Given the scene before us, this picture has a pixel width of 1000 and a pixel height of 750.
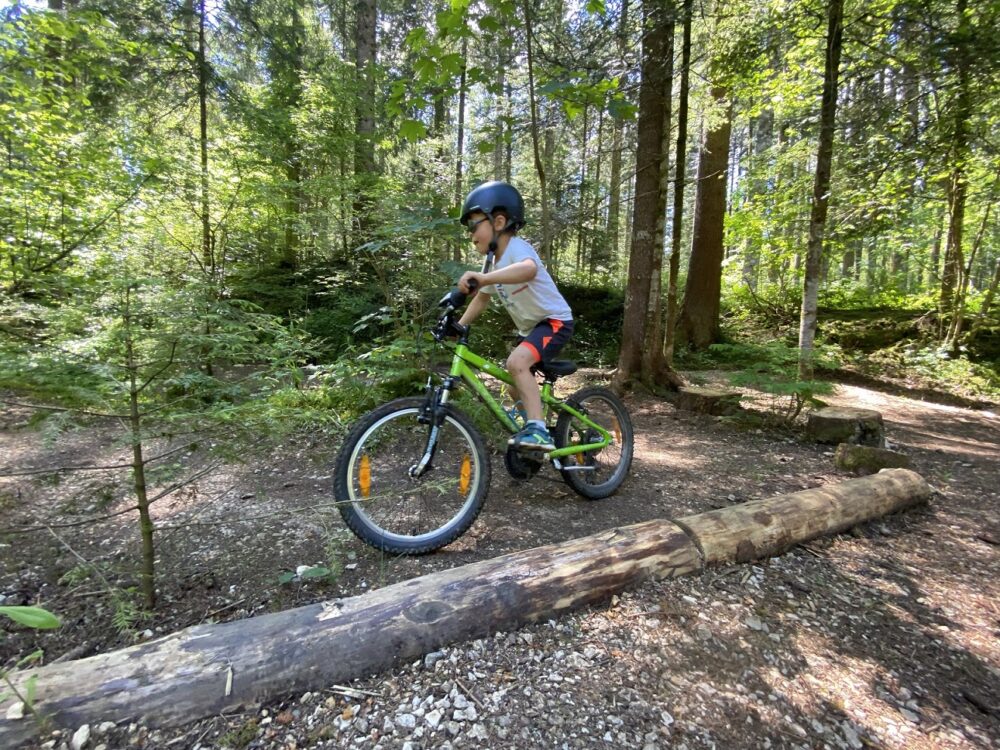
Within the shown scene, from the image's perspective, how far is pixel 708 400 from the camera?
6.18 m

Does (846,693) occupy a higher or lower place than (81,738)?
lower

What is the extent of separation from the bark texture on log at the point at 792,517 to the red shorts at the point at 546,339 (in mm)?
1280

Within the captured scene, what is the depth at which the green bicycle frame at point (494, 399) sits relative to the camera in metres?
2.86

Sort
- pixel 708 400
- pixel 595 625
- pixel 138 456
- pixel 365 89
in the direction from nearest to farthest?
pixel 595 625 → pixel 138 456 → pixel 708 400 → pixel 365 89

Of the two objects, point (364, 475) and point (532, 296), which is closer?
point (364, 475)

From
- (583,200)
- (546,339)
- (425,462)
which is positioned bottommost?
(425,462)

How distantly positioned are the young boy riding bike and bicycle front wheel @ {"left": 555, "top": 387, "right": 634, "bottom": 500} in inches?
15.0

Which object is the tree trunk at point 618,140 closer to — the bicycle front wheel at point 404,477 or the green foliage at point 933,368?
the bicycle front wheel at point 404,477

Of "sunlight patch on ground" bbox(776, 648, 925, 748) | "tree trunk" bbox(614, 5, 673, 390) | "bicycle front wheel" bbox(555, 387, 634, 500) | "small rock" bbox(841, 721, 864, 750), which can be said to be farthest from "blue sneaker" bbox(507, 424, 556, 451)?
"tree trunk" bbox(614, 5, 673, 390)

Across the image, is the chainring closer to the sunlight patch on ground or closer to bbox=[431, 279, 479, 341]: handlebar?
bbox=[431, 279, 479, 341]: handlebar

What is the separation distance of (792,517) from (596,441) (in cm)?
131

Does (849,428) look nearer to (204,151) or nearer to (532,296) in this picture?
(532,296)

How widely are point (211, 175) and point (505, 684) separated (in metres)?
7.20

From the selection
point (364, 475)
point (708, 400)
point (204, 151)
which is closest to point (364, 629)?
point (364, 475)
